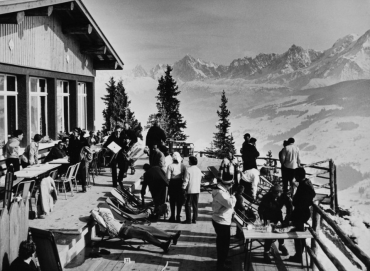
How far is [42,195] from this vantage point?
8.59 metres

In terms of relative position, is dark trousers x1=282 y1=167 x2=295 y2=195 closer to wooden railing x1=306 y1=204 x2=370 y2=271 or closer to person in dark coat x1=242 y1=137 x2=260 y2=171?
person in dark coat x1=242 y1=137 x2=260 y2=171

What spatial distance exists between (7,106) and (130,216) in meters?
5.64

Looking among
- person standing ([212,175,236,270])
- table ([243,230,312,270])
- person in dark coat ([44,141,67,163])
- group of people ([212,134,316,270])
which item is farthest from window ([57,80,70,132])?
table ([243,230,312,270])

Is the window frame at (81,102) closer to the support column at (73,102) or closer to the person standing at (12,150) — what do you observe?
the support column at (73,102)

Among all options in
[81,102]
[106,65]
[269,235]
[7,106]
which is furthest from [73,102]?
[269,235]

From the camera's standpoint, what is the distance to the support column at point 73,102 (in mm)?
17812

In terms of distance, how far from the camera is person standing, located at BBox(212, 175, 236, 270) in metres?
6.96

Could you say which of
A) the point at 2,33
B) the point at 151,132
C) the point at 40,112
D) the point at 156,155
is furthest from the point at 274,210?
the point at 40,112

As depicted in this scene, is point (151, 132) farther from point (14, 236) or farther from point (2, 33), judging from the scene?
point (14, 236)

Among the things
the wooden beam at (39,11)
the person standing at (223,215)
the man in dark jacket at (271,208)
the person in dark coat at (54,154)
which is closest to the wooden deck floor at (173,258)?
the man in dark jacket at (271,208)

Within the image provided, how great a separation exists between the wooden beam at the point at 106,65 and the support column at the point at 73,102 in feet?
7.47

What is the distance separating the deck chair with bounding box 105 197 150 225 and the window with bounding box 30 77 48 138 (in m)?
5.99

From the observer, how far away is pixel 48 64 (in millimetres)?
14805

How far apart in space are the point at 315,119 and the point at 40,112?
180m
